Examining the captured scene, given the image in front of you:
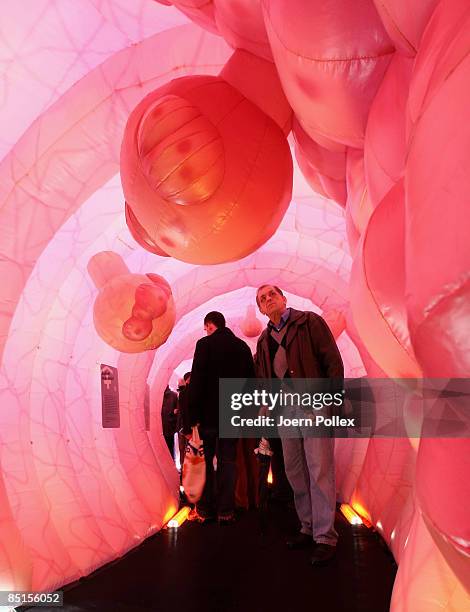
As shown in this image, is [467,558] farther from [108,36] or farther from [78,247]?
[78,247]

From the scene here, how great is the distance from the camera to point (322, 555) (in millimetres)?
3004

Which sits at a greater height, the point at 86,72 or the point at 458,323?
the point at 86,72

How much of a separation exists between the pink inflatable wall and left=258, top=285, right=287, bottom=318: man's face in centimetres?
85

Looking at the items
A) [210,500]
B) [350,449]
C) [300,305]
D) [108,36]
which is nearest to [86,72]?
[108,36]

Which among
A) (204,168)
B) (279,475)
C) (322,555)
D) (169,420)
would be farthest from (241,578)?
(169,420)

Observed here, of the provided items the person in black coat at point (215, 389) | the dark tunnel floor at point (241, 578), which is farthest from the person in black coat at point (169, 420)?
the dark tunnel floor at point (241, 578)

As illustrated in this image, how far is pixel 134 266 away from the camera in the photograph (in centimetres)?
529

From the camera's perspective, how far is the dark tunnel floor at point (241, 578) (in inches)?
99.3

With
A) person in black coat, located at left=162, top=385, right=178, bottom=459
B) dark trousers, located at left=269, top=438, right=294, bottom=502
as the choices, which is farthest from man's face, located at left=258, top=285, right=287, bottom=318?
person in black coat, located at left=162, top=385, right=178, bottom=459

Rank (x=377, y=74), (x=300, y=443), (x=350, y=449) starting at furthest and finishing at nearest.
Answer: (x=350, y=449) → (x=300, y=443) → (x=377, y=74)

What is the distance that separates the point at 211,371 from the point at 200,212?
9.06 ft

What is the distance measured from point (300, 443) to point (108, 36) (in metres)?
2.50

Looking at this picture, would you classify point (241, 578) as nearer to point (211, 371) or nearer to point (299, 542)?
point (299, 542)

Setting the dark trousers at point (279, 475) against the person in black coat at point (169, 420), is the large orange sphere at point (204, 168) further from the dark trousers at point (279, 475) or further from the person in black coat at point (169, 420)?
the person in black coat at point (169, 420)
